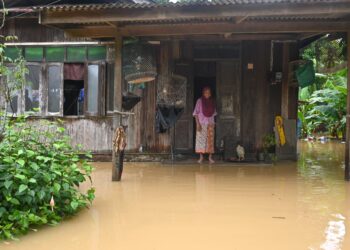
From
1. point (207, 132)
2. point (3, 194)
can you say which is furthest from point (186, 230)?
point (207, 132)

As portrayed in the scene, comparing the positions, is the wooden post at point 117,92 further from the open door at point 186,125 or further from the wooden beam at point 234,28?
the open door at point 186,125

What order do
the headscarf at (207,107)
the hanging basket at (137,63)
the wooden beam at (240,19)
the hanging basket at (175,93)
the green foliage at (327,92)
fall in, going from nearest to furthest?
the wooden beam at (240,19) < the hanging basket at (137,63) < the hanging basket at (175,93) < the headscarf at (207,107) < the green foliage at (327,92)

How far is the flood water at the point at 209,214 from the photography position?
4.45 metres

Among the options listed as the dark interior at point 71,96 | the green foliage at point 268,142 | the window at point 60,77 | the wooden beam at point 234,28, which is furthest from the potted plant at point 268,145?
the dark interior at point 71,96

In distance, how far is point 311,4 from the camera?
678cm

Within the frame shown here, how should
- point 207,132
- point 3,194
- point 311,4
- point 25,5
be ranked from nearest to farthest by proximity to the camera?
1. point 3,194
2. point 311,4
3. point 207,132
4. point 25,5

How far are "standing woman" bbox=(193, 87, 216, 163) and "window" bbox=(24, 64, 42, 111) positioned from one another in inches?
158

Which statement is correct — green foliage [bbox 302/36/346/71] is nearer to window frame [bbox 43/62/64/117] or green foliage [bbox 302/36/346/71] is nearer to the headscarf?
the headscarf

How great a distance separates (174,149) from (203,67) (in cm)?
241

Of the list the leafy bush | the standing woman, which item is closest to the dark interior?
the standing woman

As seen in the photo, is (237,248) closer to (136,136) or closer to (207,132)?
(207,132)

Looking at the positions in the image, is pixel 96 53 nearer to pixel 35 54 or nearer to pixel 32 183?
pixel 35 54

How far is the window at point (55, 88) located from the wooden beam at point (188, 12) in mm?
3152

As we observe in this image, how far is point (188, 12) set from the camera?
7043mm
